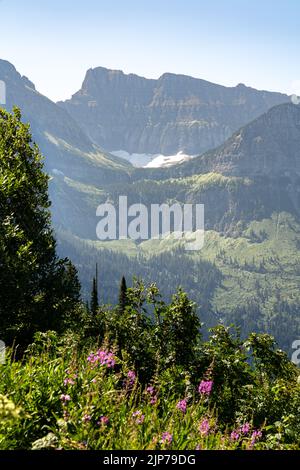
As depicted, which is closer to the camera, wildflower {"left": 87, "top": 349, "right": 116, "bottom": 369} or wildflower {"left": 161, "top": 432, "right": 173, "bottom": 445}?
wildflower {"left": 161, "top": 432, "right": 173, "bottom": 445}

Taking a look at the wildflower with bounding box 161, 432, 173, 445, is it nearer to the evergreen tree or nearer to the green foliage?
the green foliage

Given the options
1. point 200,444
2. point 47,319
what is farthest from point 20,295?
point 200,444

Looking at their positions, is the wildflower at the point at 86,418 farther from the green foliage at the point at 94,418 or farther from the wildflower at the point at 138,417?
the wildflower at the point at 138,417

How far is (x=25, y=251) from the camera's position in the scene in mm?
24156

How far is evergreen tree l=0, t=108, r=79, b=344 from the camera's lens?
23.9 m

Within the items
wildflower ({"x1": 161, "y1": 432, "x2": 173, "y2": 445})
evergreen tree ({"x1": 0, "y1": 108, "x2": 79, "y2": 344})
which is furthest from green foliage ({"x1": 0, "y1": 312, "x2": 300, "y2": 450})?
evergreen tree ({"x1": 0, "y1": 108, "x2": 79, "y2": 344})

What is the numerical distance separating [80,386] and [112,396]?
72 centimetres

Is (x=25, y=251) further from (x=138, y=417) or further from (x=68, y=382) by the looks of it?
(x=138, y=417)

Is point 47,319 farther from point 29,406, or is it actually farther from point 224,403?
point 29,406

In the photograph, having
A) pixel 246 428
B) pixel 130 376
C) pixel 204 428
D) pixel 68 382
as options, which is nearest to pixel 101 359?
pixel 130 376

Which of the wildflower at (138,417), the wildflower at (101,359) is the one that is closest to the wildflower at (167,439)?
the wildflower at (138,417)

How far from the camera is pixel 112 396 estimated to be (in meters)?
9.39

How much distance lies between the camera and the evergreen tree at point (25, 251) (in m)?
23.9

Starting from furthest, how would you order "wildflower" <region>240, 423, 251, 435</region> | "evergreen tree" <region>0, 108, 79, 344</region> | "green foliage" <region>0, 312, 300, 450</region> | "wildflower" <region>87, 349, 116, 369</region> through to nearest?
"evergreen tree" <region>0, 108, 79, 344</region> → "wildflower" <region>87, 349, 116, 369</region> → "wildflower" <region>240, 423, 251, 435</region> → "green foliage" <region>0, 312, 300, 450</region>
